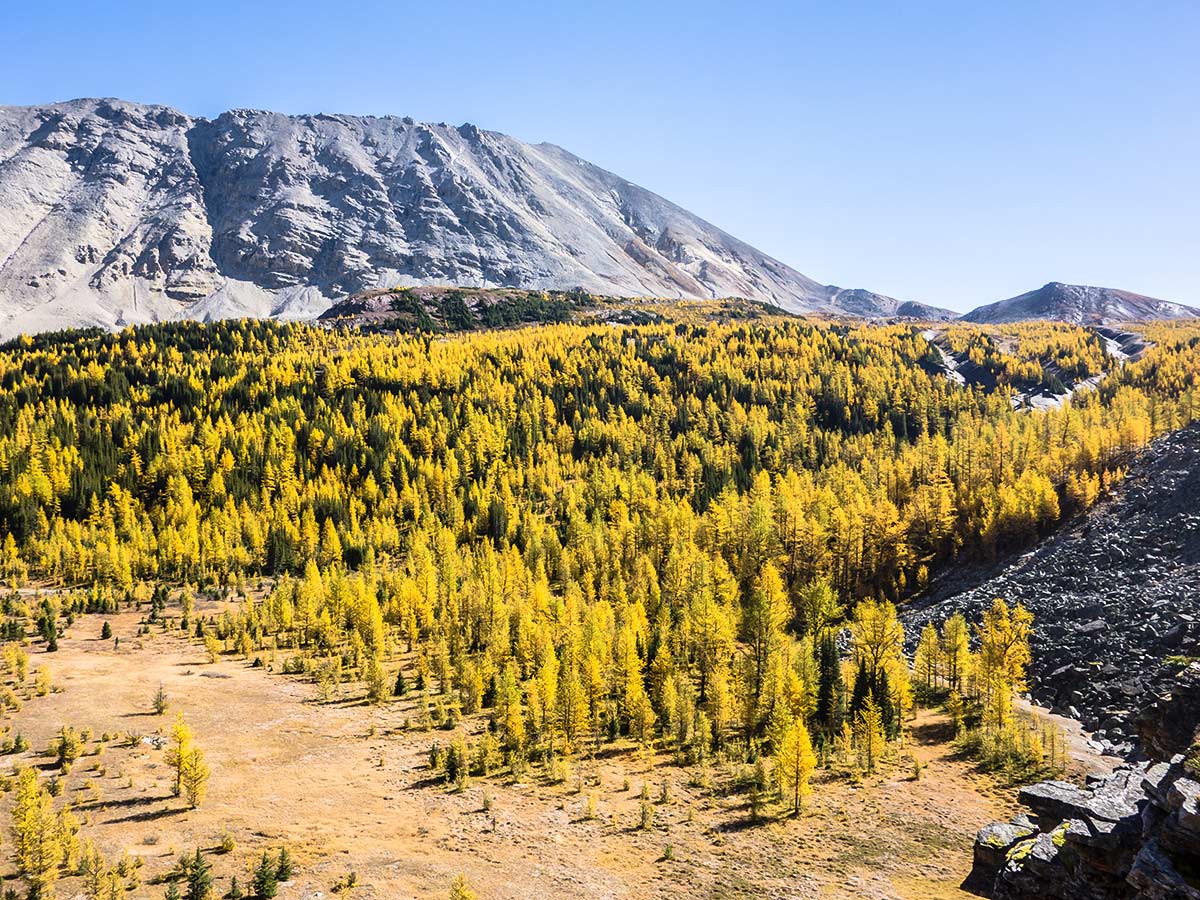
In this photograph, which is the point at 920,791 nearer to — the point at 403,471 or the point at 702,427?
the point at 403,471

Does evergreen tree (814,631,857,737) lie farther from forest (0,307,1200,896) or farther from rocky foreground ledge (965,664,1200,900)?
rocky foreground ledge (965,664,1200,900)

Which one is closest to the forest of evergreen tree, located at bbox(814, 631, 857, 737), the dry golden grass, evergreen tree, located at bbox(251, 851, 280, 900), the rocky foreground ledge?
evergreen tree, located at bbox(814, 631, 857, 737)

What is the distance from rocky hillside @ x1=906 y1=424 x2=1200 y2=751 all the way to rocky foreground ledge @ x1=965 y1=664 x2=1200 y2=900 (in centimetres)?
2672

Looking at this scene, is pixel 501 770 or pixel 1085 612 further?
pixel 1085 612

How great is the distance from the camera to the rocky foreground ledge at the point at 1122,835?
19.6 meters

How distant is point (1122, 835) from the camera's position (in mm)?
23359

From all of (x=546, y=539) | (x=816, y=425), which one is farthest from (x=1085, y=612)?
(x=816, y=425)

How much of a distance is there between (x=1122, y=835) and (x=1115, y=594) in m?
58.3

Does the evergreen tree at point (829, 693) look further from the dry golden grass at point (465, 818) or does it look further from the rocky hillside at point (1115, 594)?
the rocky hillside at point (1115, 594)

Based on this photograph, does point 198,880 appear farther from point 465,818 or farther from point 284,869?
point 465,818

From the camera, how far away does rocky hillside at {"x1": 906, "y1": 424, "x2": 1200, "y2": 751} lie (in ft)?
Result: 193

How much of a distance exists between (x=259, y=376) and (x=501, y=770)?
17603 centimetres

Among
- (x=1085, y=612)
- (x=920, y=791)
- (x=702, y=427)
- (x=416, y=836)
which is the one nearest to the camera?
(x=416, y=836)

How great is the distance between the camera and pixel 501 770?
4922 cm
